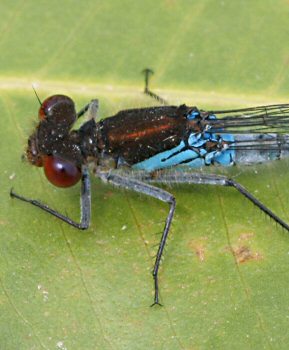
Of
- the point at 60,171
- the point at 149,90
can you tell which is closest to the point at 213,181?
the point at 149,90

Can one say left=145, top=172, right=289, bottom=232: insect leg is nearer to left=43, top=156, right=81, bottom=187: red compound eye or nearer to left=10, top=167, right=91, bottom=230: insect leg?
left=10, top=167, right=91, bottom=230: insect leg

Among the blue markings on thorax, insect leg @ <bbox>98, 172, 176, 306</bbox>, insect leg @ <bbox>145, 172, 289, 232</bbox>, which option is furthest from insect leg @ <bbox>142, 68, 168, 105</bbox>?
insect leg @ <bbox>98, 172, 176, 306</bbox>

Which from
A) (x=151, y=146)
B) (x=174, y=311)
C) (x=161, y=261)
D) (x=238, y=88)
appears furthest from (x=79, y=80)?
(x=174, y=311)

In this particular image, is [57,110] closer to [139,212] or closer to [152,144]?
[152,144]

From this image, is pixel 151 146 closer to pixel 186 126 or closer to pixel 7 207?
pixel 186 126

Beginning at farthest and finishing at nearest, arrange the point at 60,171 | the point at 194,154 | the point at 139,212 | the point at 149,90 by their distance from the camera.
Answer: the point at 149,90 → the point at 194,154 → the point at 139,212 → the point at 60,171

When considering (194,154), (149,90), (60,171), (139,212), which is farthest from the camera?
(149,90)
